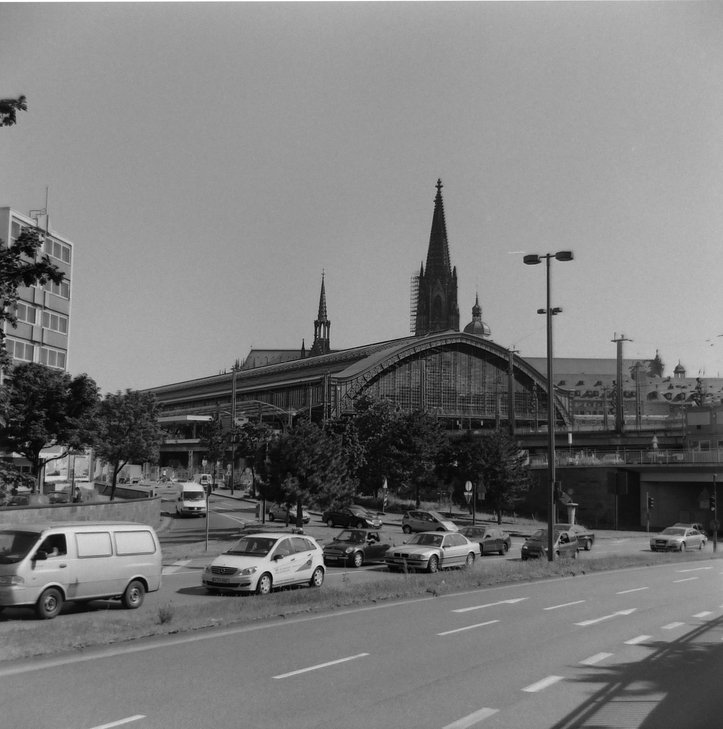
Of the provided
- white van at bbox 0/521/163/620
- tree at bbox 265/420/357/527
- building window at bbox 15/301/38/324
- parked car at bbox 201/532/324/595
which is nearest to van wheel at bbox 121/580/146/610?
white van at bbox 0/521/163/620

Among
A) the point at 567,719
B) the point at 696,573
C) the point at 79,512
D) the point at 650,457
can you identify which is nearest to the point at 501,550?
the point at 696,573

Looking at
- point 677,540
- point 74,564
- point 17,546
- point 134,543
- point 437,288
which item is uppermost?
point 437,288

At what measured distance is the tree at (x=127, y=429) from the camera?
52.2m

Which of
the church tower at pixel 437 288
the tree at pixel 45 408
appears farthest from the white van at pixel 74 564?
the church tower at pixel 437 288

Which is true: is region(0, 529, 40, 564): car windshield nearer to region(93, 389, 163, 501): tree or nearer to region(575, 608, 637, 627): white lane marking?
region(575, 608, 637, 627): white lane marking

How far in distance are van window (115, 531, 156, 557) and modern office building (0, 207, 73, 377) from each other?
29.0 m

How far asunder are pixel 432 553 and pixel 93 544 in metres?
13.3

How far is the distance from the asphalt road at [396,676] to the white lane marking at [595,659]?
0.06 meters

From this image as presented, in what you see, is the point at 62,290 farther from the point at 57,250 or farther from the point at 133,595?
the point at 133,595

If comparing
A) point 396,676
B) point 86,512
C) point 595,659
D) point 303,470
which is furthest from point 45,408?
point 595,659

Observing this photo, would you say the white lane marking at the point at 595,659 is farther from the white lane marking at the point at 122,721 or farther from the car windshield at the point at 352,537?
the car windshield at the point at 352,537

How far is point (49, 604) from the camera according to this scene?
15.5m

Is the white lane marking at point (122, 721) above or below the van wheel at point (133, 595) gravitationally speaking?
above

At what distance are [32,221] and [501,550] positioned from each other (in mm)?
32023
